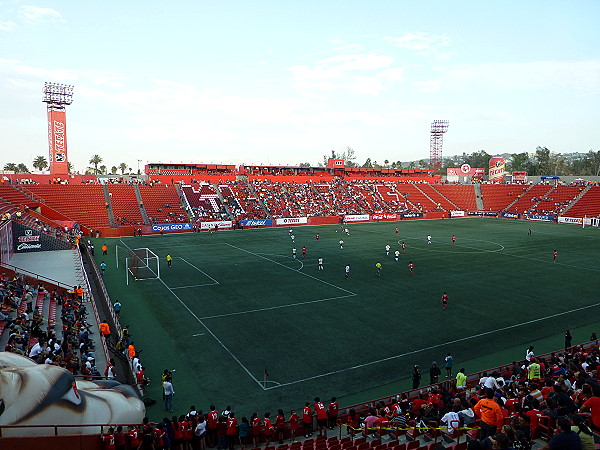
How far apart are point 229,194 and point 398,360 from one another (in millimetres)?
61871

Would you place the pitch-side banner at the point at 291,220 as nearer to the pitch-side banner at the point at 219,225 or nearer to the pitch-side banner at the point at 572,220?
the pitch-side banner at the point at 219,225

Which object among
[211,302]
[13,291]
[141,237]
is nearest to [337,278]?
[211,302]

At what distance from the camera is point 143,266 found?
120 feet

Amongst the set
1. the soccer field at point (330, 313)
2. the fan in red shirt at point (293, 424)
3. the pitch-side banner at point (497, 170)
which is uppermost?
the pitch-side banner at point (497, 170)

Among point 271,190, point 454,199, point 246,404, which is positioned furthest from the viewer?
point 454,199

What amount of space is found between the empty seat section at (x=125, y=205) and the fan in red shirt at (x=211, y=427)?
53.5 meters

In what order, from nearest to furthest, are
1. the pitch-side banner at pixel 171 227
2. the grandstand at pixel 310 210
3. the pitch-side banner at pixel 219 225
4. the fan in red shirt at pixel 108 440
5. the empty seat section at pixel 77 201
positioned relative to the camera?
1. the fan in red shirt at pixel 108 440
2. the grandstand at pixel 310 210
3. the empty seat section at pixel 77 201
4. the pitch-side banner at pixel 171 227
5. the pitch-side banner at pixel 219 225

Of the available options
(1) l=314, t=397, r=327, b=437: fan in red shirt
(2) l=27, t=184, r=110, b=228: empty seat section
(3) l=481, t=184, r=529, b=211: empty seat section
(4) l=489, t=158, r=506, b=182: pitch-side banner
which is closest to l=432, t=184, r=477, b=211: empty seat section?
(3) l=481, t=184, r=529, b=211: empty seat section

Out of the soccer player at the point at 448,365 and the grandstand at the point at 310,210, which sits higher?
the grandstand at the point at 310,210

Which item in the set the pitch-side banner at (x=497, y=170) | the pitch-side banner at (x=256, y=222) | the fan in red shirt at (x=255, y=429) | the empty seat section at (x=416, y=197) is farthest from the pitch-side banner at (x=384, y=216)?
the fan in red shirt at (x=255, y=429)

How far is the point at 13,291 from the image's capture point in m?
22.3

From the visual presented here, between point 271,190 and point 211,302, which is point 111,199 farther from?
point 211,302

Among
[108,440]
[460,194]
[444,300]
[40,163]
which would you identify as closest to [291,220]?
[460,194]

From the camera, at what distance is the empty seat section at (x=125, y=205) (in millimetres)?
62200
